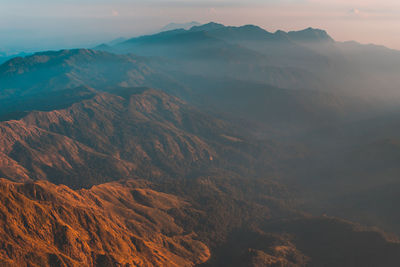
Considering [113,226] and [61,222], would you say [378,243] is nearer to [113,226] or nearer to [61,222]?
[113,226]

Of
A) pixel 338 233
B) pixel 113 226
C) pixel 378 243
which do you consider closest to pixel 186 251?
pixel 113 226

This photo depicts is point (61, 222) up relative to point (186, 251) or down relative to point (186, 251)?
up

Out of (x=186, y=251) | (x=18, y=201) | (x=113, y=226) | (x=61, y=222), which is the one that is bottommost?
(x=186, y=251)

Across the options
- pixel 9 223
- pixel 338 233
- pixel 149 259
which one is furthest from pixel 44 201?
pixel 338 233

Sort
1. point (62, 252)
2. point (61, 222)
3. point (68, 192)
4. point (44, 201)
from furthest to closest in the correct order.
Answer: point (68, 192) → point (44, 201) → point (61, 222) → point (62, 252)

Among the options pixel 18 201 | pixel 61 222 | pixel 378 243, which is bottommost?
pixel 378 243

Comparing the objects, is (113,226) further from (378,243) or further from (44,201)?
(378,243)

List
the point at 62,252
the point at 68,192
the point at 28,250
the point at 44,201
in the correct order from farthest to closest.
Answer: the point at 68,192, the point at 44,201, the point at 62,252, the point at 28,250

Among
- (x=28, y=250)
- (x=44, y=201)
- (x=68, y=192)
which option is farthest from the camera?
(x=68, y=192)

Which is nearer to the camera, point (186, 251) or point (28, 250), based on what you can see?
point (28, 250)
